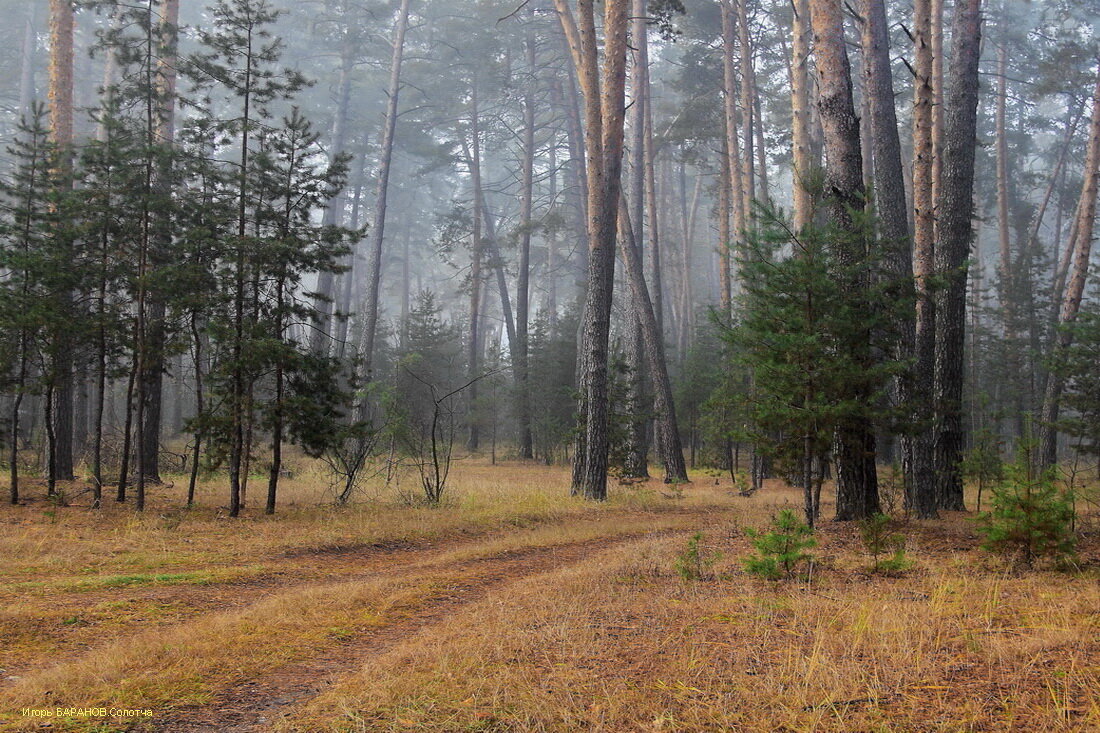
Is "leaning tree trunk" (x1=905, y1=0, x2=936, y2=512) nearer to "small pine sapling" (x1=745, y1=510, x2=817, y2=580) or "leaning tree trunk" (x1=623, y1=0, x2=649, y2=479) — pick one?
"small pine sapling" (x1=745, y1=510, x2=817, y2=580)

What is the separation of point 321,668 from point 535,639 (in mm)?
1354

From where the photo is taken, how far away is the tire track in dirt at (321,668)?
11.8 feet

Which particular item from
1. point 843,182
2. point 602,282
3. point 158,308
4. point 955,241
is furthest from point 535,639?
point 158,308

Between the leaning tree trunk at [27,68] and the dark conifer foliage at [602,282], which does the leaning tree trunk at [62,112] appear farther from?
the leaning tree trunk at [27,68]

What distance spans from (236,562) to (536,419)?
19.7 m

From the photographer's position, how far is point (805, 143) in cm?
1579

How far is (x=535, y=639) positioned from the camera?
448 centimetres

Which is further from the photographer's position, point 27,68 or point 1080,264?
point 27,68

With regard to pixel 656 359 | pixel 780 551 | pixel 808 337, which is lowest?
pixel 780 551

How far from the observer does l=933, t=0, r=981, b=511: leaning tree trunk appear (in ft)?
36.4

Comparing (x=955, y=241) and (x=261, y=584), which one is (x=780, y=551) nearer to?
(x=261, y=584)

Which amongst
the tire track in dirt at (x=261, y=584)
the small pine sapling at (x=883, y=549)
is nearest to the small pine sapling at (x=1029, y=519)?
the small pine sapling at (x=883, y=549)

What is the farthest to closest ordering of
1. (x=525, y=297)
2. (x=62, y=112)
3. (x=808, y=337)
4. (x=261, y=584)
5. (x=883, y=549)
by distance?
(x=525, y=297) < (x=62, y=112) < (x=808, y=337) < (x=261, y=584) < (x=883, y=549)

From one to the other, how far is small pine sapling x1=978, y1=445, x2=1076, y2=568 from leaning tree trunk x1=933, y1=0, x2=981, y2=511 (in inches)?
189
